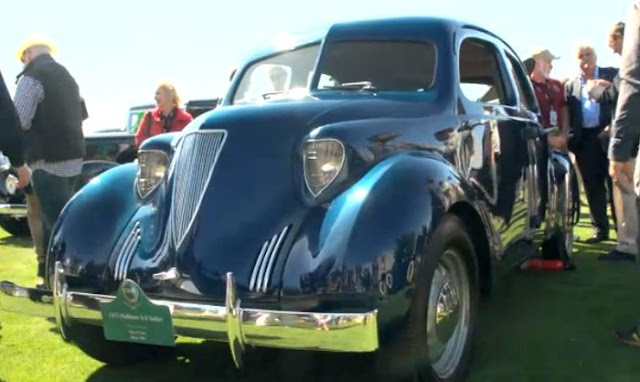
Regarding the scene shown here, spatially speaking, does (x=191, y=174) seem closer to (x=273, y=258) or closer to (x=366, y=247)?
(x=273, y=258)

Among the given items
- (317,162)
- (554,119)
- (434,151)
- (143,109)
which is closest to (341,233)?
(317,162)

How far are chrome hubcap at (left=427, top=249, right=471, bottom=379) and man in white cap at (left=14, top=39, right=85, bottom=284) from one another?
118 inches

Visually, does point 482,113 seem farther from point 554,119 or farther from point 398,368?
point 554,119

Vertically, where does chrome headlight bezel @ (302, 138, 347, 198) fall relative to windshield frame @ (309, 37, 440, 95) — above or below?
below

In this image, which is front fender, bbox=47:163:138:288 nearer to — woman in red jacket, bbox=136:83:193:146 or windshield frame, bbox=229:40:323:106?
windshield frame, bbox=229:40:323:106

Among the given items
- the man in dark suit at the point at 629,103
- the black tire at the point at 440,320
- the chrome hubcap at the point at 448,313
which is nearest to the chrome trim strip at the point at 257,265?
the black tire at the point at 440,320

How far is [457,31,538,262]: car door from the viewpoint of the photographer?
3.72 meters

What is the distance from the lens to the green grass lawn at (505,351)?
11.3 ft

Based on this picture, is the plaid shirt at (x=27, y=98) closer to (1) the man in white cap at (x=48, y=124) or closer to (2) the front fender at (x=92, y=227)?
(1) the man in white cap at (x=48, y=124)

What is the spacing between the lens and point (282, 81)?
417 centimetres

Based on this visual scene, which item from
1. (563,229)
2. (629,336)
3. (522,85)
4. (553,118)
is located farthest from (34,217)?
(553,118)

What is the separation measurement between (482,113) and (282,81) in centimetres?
116

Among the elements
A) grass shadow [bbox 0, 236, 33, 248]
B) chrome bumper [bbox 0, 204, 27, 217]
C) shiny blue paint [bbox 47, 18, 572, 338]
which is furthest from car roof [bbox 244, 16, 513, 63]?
grass shadow [bbox 0, 236, 33, 248]

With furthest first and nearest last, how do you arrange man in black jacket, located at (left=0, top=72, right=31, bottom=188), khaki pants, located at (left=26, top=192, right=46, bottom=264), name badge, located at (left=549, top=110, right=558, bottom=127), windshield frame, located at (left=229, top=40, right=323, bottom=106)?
1. name badge, located at (left=549, top=110, right=558, bottom=127)
2. khaki pants, located at (left=26, top=192, right=46, bottom=264)
3. windshield frame, located at (left=229, top=40, right=323, bottom=106)
4. man in black jacket, located at (left=0, top=72, right=31, bottom=188)
